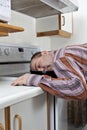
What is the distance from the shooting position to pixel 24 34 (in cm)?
196

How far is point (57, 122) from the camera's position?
49.4 inches

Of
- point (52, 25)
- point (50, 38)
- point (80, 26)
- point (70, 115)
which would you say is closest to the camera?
point (70, 115)

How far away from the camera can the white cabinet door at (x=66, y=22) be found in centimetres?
210

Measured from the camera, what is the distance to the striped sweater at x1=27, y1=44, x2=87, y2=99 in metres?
1.05

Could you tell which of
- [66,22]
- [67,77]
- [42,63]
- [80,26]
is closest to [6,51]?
[42,63]

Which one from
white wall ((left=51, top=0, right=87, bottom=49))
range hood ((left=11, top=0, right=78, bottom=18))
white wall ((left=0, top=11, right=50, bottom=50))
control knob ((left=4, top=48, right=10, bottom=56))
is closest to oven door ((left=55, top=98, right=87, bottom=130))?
control knob ((left=4, top=48, right=10, bottom=56))

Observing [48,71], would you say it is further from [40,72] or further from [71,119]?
[71,119]

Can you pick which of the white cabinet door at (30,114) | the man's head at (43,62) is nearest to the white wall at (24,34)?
the man's head at (43,62)

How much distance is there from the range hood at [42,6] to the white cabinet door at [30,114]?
830 mm

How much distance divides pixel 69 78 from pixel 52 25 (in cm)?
110

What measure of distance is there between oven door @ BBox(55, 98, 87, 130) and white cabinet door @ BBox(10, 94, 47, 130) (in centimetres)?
13

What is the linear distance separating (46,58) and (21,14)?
0.77 m

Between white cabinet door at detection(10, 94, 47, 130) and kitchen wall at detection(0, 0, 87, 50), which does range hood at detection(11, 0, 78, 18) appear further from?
white cabinet door at detection(10, 94, 47, 130)

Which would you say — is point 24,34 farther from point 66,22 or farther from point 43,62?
point 43,62
